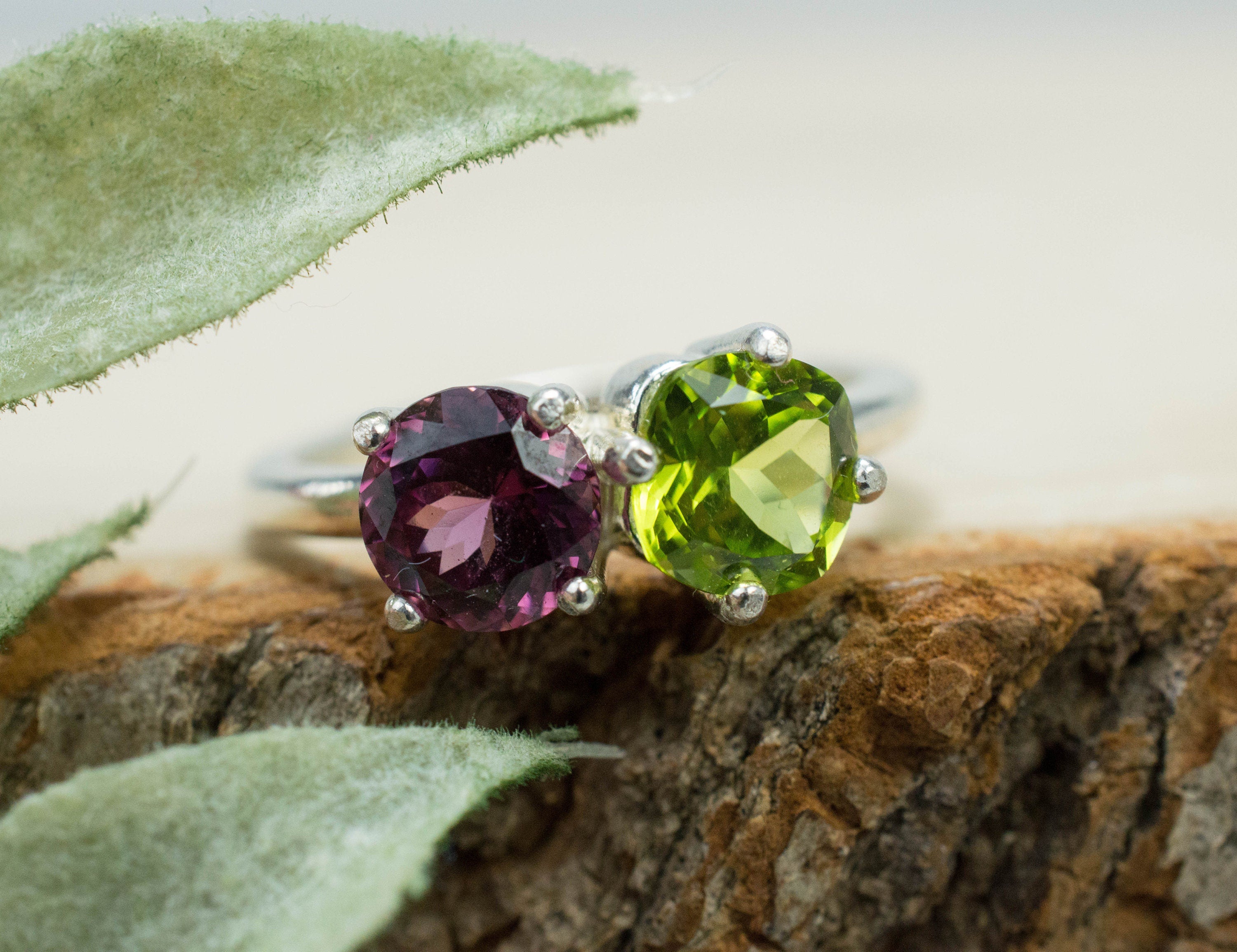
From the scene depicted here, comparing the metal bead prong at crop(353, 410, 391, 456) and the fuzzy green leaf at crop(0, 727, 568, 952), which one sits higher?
the metal bead prong at crop(353, 410, 391, 456)

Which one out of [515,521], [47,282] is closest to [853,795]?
[515,521]

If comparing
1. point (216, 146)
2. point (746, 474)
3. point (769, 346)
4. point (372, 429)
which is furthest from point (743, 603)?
point (216, 146)

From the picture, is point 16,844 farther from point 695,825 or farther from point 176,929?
point 695,825

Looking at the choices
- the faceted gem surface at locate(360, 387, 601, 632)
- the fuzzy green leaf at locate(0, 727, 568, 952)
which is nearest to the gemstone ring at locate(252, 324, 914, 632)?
the faceted gem surface at locate(360, 387, 601, 632)

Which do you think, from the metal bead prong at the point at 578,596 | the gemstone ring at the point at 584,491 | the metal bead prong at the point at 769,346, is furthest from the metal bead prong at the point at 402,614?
the metal bead prong at the point at 769,346

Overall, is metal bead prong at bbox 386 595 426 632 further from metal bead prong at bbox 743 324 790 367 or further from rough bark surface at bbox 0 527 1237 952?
metal bead prong at bbox 743 324 790 367

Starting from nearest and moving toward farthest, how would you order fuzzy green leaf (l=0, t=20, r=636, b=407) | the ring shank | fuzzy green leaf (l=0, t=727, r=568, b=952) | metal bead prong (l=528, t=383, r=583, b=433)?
fuzzy green leaf (l=0, t=727, r=568, b=952)
fuzzy green leaf (l=0, t=20, r=636, b=407)
metal bead prong (l=528, t=383, r=583, b=433)
the ring shank
